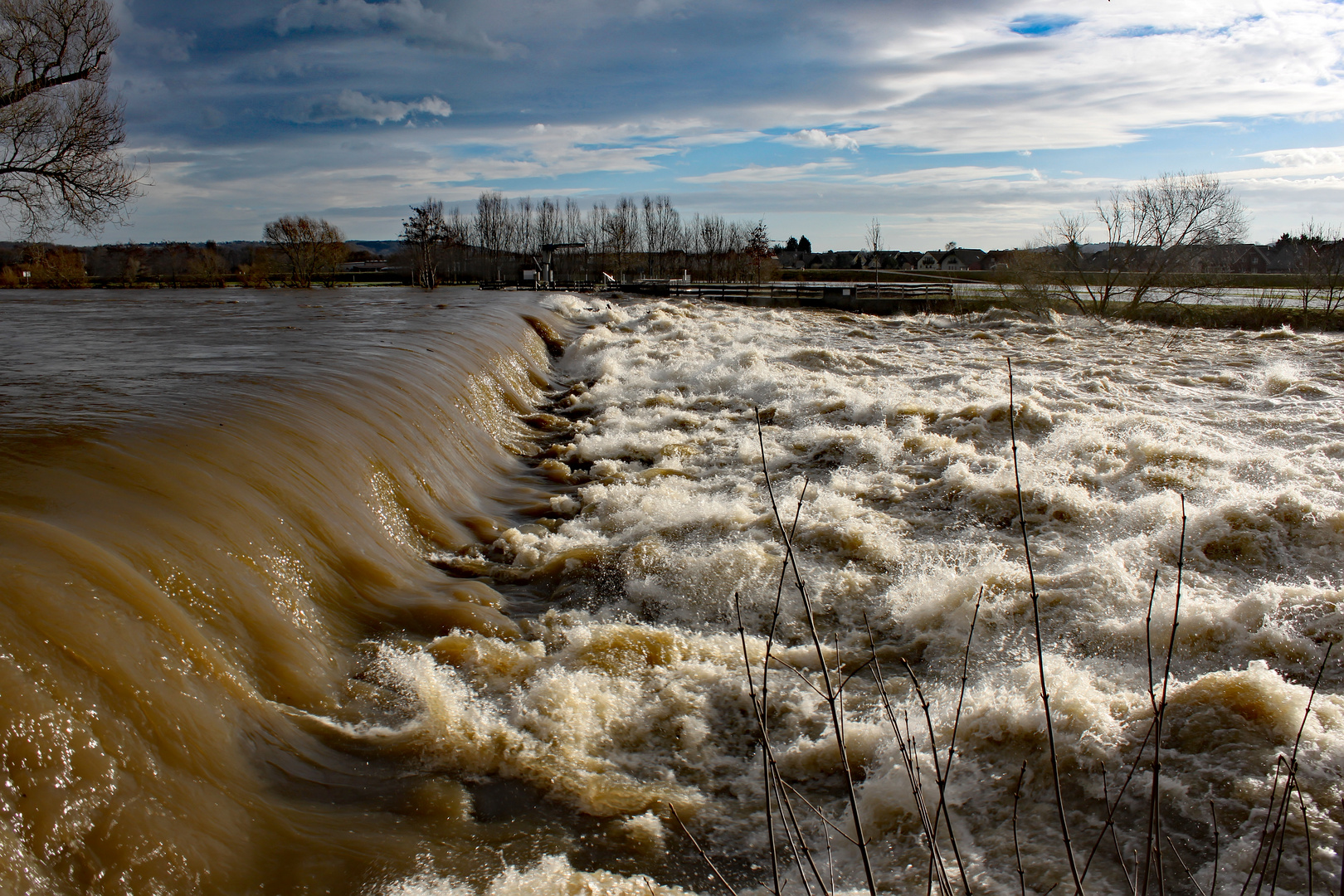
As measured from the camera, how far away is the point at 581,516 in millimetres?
7461

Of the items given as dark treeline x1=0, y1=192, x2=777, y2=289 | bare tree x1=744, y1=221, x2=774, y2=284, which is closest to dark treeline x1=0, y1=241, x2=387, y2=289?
dark treeline x1=0, y1=192, x2=777, y2=289

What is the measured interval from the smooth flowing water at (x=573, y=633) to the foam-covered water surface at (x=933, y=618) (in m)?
0.02

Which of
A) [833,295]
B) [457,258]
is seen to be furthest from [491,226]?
[833,295]

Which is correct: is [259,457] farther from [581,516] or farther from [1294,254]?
[1294,254]

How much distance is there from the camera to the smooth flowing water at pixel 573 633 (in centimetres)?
296

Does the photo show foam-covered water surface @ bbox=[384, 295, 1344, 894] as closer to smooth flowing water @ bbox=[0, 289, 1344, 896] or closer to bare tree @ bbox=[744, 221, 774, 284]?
smooth flowing water @ bbox=[0, 289, 1344, 896]

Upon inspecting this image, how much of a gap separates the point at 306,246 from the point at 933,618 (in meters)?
56.4

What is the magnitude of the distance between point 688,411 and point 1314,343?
17.4 meters

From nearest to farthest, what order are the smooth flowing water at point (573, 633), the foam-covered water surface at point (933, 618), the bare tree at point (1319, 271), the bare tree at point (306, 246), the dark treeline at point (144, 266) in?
the smooth flowing water at point (573, 633), the foam-covered water surface at point (933, 618), the bare tree at point (1319, 271), the dark treeline at point (144, 266), the bare tree at point (306, 246)

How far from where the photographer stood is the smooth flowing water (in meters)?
2.96

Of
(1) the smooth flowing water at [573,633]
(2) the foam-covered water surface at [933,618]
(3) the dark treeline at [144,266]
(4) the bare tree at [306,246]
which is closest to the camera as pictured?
(1) the smooth flowing water at [573,633]

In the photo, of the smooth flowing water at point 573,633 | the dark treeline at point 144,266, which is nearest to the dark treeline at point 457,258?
the dark treeline at point 144,266

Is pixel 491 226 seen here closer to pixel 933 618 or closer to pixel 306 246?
pixel 306 246

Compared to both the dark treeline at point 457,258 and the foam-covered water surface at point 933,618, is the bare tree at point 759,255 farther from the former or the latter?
the foam-covered water surface at point 933,618
